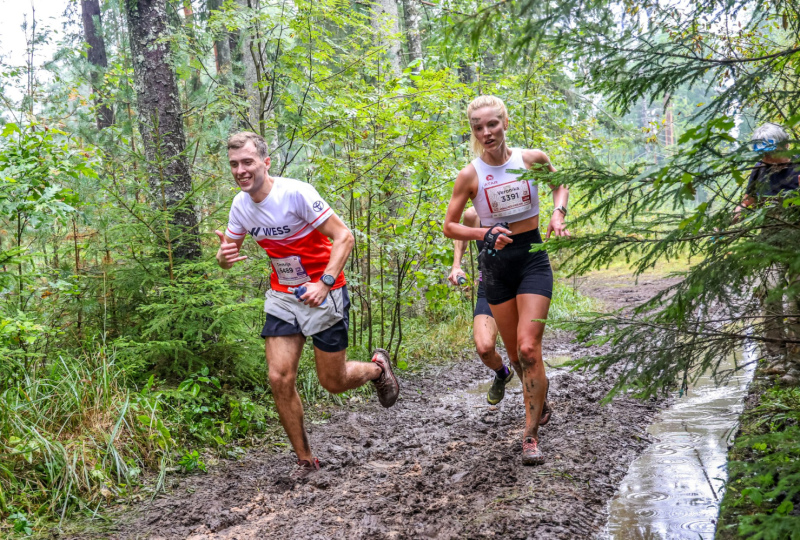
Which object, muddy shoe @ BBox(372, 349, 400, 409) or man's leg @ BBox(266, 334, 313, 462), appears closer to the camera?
man's leg @ BBox(266, 334, 313, 462)

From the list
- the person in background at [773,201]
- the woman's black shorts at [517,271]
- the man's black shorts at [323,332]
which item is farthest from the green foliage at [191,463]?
the person in background at [773,201]

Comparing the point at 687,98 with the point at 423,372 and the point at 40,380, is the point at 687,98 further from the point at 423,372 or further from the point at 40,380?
the point at 40,380

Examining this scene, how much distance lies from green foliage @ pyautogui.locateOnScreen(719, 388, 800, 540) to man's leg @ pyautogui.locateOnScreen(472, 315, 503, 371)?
1.84 m

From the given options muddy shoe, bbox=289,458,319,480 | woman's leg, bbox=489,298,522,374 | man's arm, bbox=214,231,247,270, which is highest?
man's arm, bbox=214,231,247,270

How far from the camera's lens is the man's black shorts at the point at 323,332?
14.3 ft

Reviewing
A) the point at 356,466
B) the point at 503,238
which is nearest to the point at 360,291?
the point at 356,466

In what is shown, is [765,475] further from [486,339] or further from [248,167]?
[248,167]

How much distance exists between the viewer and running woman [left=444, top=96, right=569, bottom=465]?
4.18 meters

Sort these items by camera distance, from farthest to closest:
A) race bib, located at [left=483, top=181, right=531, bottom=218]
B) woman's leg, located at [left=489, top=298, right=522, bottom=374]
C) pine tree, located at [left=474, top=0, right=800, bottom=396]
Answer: woman's leg, located at [left=489, top=298, right=522, bottom=374]
race bib, located at [left=483, top=181, right=531, bottom=218]
pine tree, located at [left=474, top=0, right=800, bottom=396]

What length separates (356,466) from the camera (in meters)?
4.49

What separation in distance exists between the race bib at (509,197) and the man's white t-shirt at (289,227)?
1.23 m

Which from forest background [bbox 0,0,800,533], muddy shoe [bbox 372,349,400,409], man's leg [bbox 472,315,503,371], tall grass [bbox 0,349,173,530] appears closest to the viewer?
forest background [bbox 0,0,800,533]

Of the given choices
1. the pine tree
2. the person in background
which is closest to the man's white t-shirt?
the pine tree

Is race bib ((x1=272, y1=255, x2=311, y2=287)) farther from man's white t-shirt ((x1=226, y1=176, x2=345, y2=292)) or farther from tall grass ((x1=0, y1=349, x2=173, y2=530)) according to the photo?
tall grass ((x1=0, y1=349, x2=173, y2=530))
